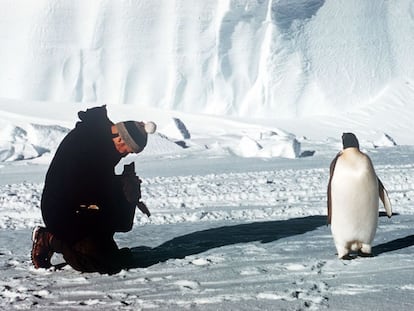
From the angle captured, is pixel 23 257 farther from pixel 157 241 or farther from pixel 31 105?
pixel 31 105

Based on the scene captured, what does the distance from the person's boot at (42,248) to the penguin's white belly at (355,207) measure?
1.53m

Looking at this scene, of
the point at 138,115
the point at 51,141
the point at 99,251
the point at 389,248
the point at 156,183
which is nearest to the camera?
the point at 99,251

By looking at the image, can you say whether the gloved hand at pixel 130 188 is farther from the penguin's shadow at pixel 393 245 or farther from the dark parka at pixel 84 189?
the penguin's shadow at pixel 393 245

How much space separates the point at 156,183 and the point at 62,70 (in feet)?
41.8

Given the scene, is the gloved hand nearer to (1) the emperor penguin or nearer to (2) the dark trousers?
(2) the dark trousers

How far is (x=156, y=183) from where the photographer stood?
8531 mm

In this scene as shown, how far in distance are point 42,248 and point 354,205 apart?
1677mm

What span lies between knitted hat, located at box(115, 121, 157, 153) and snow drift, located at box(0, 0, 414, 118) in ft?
54.3

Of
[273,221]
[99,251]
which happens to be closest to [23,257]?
[99,251]

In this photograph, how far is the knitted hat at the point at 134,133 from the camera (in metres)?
2.99

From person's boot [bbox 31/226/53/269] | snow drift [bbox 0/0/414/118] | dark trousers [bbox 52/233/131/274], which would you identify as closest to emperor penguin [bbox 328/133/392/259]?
dark trousers [bbox 52/233/131/274]

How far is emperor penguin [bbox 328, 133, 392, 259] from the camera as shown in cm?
318

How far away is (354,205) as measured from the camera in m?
3.20

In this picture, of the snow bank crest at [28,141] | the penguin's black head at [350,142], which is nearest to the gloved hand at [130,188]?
the penguin's black head at [350,142]
